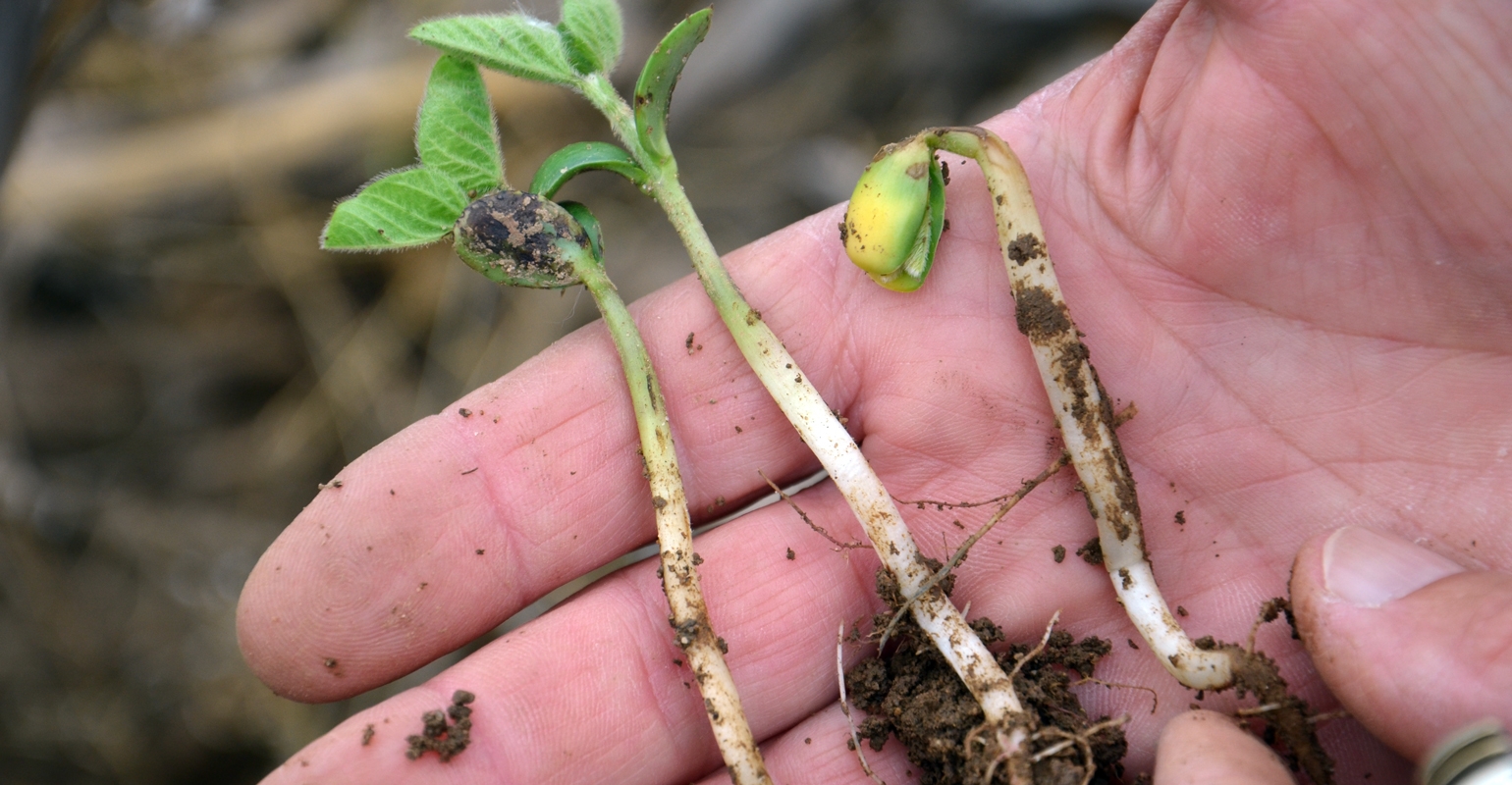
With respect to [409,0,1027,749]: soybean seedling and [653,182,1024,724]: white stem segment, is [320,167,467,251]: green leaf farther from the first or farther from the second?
[653,182,1024,724]: white stem segment

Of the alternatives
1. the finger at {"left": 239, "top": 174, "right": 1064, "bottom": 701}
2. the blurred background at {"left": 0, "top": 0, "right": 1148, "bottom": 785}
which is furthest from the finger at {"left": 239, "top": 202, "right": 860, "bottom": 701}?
the blurred background at {"left": 0, "top": 0, "right": 1148, "bottom": 785}

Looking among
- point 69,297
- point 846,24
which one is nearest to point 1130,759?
point 846,24

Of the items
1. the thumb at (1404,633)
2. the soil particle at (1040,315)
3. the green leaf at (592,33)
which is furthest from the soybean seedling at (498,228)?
the thumb at (1404,633)

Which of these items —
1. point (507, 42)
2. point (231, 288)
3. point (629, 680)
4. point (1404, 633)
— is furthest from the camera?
point (231, 288)

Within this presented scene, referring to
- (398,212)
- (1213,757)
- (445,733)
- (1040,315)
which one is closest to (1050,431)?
(1040,315)

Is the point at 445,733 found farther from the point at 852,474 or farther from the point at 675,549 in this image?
the point at 852,474
